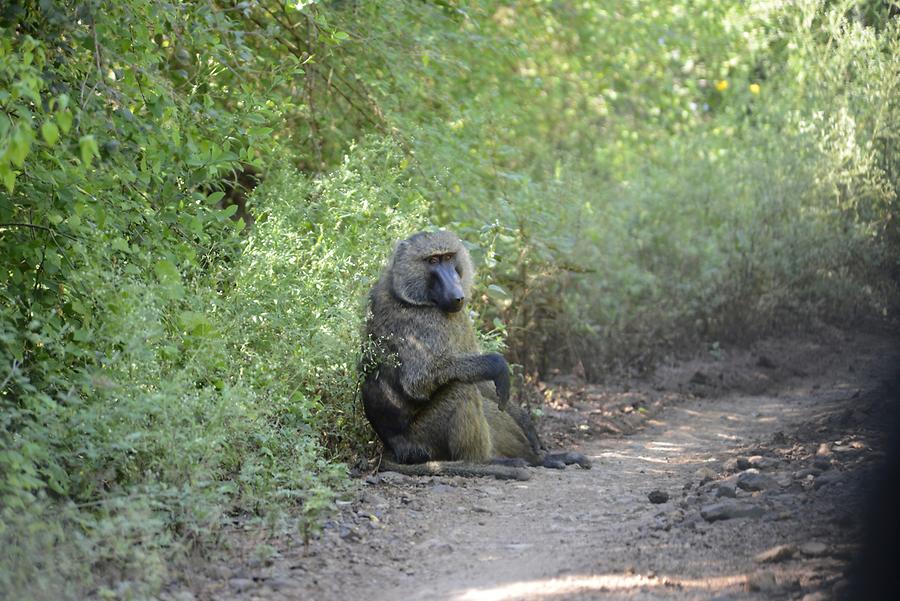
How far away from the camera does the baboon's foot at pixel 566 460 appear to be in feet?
21.2

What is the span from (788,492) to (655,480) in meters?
1.37

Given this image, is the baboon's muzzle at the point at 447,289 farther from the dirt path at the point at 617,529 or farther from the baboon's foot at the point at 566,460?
the baboon's foot at the point at 566,460

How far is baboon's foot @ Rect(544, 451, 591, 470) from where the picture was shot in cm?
646

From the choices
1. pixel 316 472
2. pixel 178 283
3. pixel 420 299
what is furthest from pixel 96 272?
pixel 420 299

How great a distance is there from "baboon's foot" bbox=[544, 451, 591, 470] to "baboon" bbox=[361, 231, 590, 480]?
341 millimetres

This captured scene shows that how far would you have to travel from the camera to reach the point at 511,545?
181 inches

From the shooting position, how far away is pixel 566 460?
6547 mm

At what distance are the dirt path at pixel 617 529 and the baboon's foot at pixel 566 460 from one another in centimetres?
10

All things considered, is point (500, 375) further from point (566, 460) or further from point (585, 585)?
point (585, 585)

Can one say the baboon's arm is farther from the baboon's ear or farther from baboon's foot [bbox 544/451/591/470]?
baboon's foot [bbox 544/451/591/470]

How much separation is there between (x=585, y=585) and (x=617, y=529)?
37.7 inches

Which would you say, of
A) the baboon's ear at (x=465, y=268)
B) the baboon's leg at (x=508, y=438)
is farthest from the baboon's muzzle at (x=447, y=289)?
the baboon's leg at (x=508, y=438)

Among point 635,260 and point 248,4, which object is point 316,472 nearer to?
point 248,4

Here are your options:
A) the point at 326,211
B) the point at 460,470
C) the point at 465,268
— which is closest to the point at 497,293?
the point at 465,268
